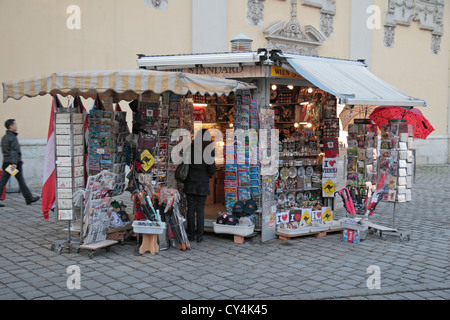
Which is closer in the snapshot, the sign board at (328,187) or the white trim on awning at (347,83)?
the white trim on awning at (347,83)

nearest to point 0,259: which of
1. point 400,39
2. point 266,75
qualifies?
point 266,75

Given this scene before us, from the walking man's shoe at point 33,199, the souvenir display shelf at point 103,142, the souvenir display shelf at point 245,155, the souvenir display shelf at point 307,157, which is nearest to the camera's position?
the souvenir display shelf at point 103,142

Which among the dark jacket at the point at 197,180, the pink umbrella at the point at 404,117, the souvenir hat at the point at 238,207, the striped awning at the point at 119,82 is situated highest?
the striped awning at the point at 119,82

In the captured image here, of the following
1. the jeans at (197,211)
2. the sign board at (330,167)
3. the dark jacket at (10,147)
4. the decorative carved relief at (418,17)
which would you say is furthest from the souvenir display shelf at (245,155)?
the decorative carved relief at (418,17)

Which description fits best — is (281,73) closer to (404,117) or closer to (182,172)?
(182,172)

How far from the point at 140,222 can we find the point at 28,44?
6750 millimetres

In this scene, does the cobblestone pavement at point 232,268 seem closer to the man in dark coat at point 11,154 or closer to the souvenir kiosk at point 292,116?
the souvenir kiosk at point 292,116

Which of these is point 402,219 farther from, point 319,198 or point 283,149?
point 283,149

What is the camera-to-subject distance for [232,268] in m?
6.28

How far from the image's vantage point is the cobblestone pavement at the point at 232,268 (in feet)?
17.5

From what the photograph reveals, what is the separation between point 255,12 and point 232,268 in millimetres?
11740

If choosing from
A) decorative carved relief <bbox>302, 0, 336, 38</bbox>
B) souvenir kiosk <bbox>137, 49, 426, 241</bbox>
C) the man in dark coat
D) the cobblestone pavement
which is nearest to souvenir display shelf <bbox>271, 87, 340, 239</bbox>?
souvenir kiosk <bbox>137, 49, 426, 241</bbox>

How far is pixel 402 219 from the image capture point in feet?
32.1

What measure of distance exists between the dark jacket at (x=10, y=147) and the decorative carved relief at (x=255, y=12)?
8878mm
